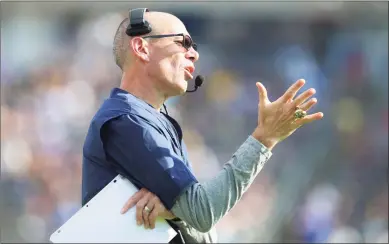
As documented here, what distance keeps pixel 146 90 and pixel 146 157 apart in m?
0.40

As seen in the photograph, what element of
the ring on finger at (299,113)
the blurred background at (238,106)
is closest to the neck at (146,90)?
the ring on finger at (299,113)

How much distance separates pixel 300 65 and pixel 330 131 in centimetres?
76

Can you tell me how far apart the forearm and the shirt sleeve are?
4 centimetres

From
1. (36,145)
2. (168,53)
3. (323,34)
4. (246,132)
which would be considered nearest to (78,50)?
(36,145)

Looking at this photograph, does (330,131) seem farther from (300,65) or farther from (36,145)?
(36,145)

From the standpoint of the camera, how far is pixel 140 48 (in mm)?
2686

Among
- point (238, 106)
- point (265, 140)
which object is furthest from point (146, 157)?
point (238, 106)

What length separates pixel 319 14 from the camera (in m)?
7.88

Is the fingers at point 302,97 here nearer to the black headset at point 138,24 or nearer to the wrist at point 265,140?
the wrist at point 265,140

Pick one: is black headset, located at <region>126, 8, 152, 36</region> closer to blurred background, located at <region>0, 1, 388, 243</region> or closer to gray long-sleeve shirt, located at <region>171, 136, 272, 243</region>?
gray long-sleeve shirt, located at <region>171, 136, 272, 243</region>

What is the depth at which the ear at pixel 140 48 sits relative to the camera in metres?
2.67

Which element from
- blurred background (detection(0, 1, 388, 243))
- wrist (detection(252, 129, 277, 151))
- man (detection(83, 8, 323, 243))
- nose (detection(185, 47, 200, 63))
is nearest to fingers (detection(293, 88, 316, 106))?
man (detection(83, 8, 323, 243))

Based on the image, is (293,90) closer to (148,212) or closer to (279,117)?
(279,117)

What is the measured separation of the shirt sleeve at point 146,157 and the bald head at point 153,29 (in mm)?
419
